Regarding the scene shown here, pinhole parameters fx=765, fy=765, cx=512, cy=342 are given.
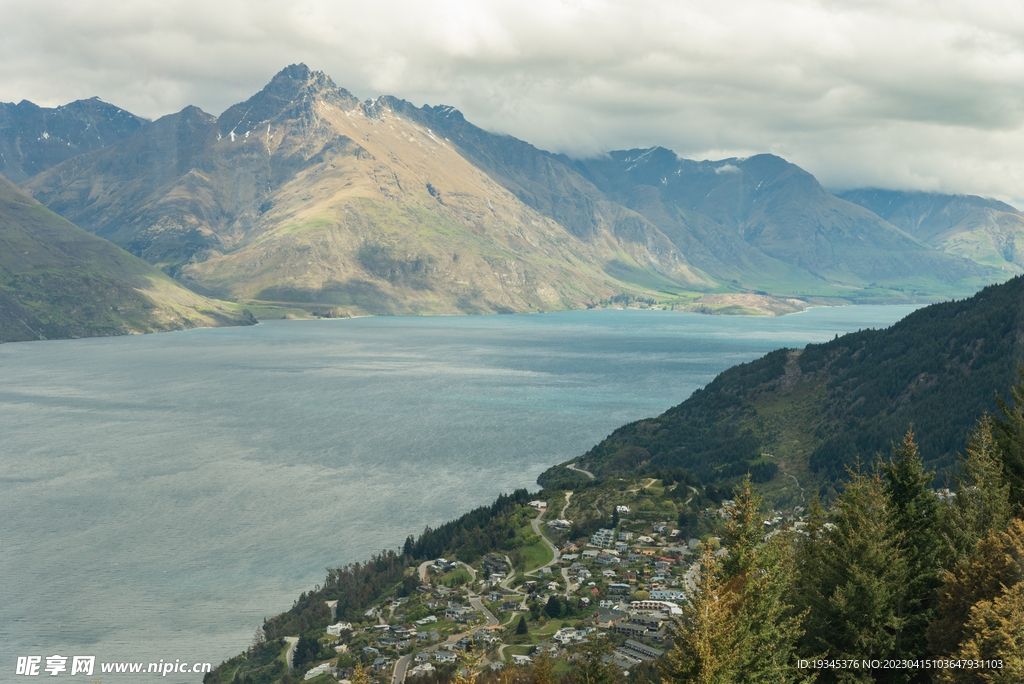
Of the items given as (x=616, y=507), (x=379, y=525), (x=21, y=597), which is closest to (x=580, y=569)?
(x=616, y=507)

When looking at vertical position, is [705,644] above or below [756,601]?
below

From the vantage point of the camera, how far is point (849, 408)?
168625 millimetres

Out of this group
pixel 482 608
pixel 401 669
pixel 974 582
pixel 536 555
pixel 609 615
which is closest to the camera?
pixel 974 582

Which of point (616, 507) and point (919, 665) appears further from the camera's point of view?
point (616, 507)

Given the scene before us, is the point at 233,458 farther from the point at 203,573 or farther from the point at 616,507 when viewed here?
the point at 616,507

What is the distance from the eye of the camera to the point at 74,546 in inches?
4798

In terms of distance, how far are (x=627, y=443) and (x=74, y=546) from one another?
11610 cm

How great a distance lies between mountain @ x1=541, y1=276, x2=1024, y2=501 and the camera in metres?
146

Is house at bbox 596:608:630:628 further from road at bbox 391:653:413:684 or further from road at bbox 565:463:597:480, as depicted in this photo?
road at bbox 565:463:597:480

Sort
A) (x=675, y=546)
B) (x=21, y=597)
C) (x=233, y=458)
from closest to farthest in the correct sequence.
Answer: (x=21, y=597) → (x=675, y=546) → (x=233, y=458)

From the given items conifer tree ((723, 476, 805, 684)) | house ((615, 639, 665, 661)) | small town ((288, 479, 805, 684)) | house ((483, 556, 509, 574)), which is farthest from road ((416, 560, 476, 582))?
conifer tree ((723, 476, 805, 684))

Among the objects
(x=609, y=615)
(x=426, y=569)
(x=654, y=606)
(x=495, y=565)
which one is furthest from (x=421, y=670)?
(x=495, y=565)

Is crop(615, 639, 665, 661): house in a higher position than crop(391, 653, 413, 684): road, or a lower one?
higher

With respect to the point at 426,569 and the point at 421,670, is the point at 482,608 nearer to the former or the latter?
the point at 426,569
